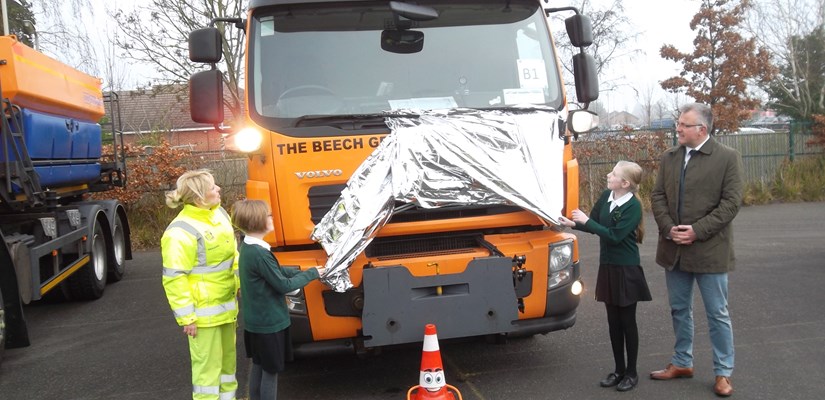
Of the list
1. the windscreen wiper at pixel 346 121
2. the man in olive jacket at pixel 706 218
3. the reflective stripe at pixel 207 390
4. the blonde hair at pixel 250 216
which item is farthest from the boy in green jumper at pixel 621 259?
the reflective stripe at pixel 207 390

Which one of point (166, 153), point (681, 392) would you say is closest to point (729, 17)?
point (166, 153)

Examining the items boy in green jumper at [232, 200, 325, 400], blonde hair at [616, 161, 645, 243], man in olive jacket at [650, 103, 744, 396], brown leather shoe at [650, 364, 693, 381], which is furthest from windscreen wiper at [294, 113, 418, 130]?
brown leather shoe at [650, 364, 693, 381]

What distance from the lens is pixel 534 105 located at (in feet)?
14.3

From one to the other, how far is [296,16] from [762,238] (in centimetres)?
876

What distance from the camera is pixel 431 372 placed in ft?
12.3

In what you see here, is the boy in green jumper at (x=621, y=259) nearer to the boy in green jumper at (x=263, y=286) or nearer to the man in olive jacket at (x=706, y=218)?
the man in olive jacket at (x=706, y=218)

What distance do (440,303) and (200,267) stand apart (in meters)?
1.39

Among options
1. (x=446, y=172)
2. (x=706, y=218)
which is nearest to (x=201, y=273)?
(x=446, y=172)

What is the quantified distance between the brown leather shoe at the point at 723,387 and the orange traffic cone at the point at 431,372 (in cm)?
169

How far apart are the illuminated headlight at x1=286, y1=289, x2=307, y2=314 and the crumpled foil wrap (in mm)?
271

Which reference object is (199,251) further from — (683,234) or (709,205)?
(709,205)

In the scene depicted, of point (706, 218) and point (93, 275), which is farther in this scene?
point (93, 275)

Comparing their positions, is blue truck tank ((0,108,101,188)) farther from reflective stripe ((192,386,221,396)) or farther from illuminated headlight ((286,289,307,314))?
illuminated headlight ((286,289,307,314))

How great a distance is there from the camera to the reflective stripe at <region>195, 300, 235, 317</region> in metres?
3.61
